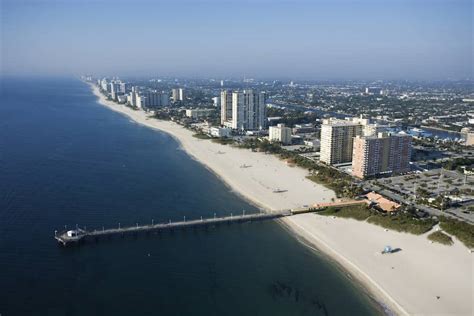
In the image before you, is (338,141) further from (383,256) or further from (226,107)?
(226,107)

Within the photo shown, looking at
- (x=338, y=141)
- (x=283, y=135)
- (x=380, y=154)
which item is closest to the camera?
(x=380, y=154)

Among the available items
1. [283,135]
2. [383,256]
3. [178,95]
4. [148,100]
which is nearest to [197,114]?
[148,100]

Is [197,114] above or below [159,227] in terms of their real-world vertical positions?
above

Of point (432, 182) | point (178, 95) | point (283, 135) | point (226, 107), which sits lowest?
point (432, 182)

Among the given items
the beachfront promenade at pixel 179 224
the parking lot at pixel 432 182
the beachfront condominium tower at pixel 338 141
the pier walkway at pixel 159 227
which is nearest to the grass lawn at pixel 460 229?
the beachfront promenade at pixel 179 224

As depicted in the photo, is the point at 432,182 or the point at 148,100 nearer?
the point at 432,182

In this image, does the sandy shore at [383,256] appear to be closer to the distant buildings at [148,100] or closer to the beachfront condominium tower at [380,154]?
the beachfront condominium tower at [380,154]

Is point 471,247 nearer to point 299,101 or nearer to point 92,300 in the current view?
point 92,300
